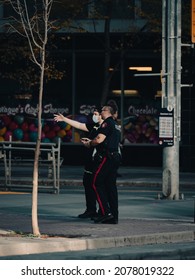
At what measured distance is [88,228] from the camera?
1800cm

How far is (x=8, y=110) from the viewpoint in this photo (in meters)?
38.2

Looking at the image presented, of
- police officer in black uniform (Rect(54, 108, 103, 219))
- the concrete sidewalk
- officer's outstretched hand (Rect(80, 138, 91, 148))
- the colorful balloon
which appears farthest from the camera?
the colorful balloon

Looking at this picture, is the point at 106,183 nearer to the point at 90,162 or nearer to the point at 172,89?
the point at 90,162

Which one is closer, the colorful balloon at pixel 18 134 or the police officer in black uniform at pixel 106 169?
the police officer in black uniform at pixel 106 169

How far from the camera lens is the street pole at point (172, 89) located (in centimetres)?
2475

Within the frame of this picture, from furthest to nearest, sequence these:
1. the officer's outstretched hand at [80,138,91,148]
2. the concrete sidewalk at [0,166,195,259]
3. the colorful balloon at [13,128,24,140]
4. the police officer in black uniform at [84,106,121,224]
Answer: the colorful balloon at [13,128,24,140]
the officer's outstretched hand at [80,138,91,148]
the police officer in black uniform at [84,106,121,224]
the concrete sidewalk at [0,166,195,259]

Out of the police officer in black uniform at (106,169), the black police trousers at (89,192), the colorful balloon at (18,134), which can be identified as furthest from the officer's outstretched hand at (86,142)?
the colorful balloon at (18,134)

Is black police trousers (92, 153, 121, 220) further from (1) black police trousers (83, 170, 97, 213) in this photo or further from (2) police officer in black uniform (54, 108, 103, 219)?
(1) black police trousers (83, 170, 97, 213)

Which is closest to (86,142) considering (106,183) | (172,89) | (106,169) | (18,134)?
(106,169)

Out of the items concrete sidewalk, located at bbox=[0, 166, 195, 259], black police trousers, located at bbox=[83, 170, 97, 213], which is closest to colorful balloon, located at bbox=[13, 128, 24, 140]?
concrete sidewalk, located at bbox=[0, 166, 195, 259]

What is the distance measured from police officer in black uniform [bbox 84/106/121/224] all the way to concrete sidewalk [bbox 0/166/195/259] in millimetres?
292

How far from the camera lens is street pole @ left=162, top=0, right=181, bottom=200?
24.8 m

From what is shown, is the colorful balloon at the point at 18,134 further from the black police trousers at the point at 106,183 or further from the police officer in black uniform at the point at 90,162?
the black police trousers at the point at 106,183

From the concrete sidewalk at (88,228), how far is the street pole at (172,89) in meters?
0.51
